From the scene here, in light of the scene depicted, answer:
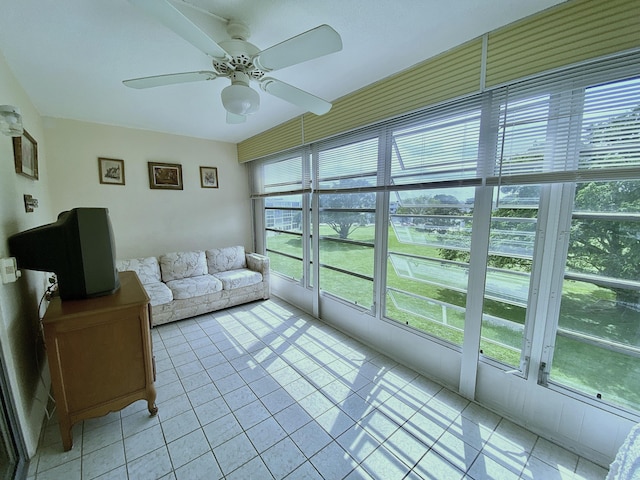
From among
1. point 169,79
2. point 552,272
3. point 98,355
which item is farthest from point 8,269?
point 552,272

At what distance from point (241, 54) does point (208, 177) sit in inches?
120

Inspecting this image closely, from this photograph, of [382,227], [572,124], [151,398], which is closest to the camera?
[572,124]

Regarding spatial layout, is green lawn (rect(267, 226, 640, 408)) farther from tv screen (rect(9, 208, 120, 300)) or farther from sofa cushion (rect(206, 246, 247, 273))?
tv screen (rect(9, 208, 120, 300))

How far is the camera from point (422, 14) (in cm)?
140

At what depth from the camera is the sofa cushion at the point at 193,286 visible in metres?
3.15

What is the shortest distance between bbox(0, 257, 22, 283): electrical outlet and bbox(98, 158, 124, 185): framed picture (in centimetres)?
215

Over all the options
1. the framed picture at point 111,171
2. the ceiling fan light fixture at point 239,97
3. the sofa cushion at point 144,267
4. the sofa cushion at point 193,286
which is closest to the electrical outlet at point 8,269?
the ceiling fan light fixture at point 239,97

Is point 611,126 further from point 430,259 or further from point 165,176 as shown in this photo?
point 165,176

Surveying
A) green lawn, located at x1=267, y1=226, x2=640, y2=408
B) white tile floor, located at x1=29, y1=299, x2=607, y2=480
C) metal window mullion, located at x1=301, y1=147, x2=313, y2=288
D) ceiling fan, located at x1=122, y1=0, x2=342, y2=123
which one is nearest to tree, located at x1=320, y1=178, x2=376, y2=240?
green lawn, located at x1=267, y1=226, x2=640, y2=408

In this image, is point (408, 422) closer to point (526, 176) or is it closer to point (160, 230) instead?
point (526, 176)

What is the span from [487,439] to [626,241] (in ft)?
4.51

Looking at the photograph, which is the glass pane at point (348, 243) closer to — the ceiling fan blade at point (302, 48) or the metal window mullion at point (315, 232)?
the metal window mullion at point (315, 232)

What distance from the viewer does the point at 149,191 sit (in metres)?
3.57

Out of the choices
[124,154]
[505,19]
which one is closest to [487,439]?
[505,19]
